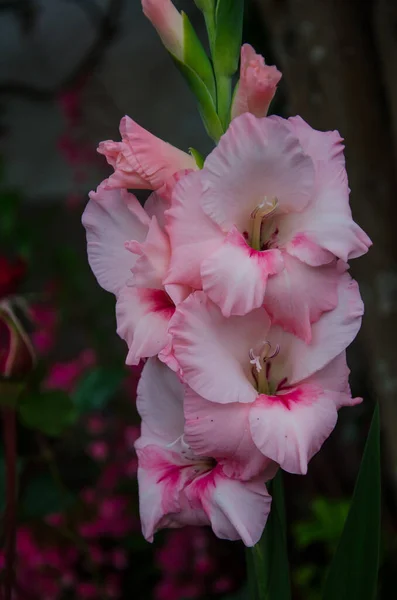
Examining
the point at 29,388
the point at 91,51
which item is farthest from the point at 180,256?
the point at 91,51

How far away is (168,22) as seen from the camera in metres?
0.54

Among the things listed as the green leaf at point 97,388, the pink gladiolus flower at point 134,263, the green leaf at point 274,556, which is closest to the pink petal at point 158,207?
the pink gladiolus flower at point 134,263

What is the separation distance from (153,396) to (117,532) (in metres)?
0.75

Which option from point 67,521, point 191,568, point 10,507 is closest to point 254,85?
point 10,507

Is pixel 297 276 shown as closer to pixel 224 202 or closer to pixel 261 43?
pixel 224 202

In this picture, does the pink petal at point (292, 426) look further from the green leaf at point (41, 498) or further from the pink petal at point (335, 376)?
the green leaf at point (41, 498)

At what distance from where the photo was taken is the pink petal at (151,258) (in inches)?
19.4

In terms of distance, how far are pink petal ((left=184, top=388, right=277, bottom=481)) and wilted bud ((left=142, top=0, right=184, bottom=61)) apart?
0.26m

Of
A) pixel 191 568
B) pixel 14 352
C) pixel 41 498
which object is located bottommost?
pixel 191 568

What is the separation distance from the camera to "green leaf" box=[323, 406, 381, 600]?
0.58m

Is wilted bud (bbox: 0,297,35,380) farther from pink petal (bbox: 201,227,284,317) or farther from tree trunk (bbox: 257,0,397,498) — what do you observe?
tree trunk (bbox: 257,0,397,498)

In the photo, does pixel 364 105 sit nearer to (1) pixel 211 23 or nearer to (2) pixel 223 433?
(1) pixel 211 23

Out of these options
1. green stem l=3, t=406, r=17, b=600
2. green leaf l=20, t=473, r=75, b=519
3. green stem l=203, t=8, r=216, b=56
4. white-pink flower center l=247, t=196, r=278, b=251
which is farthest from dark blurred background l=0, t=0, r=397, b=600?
white-pink flower center l=247, t=196, r=278, b=251

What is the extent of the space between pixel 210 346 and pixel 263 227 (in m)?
0.11
